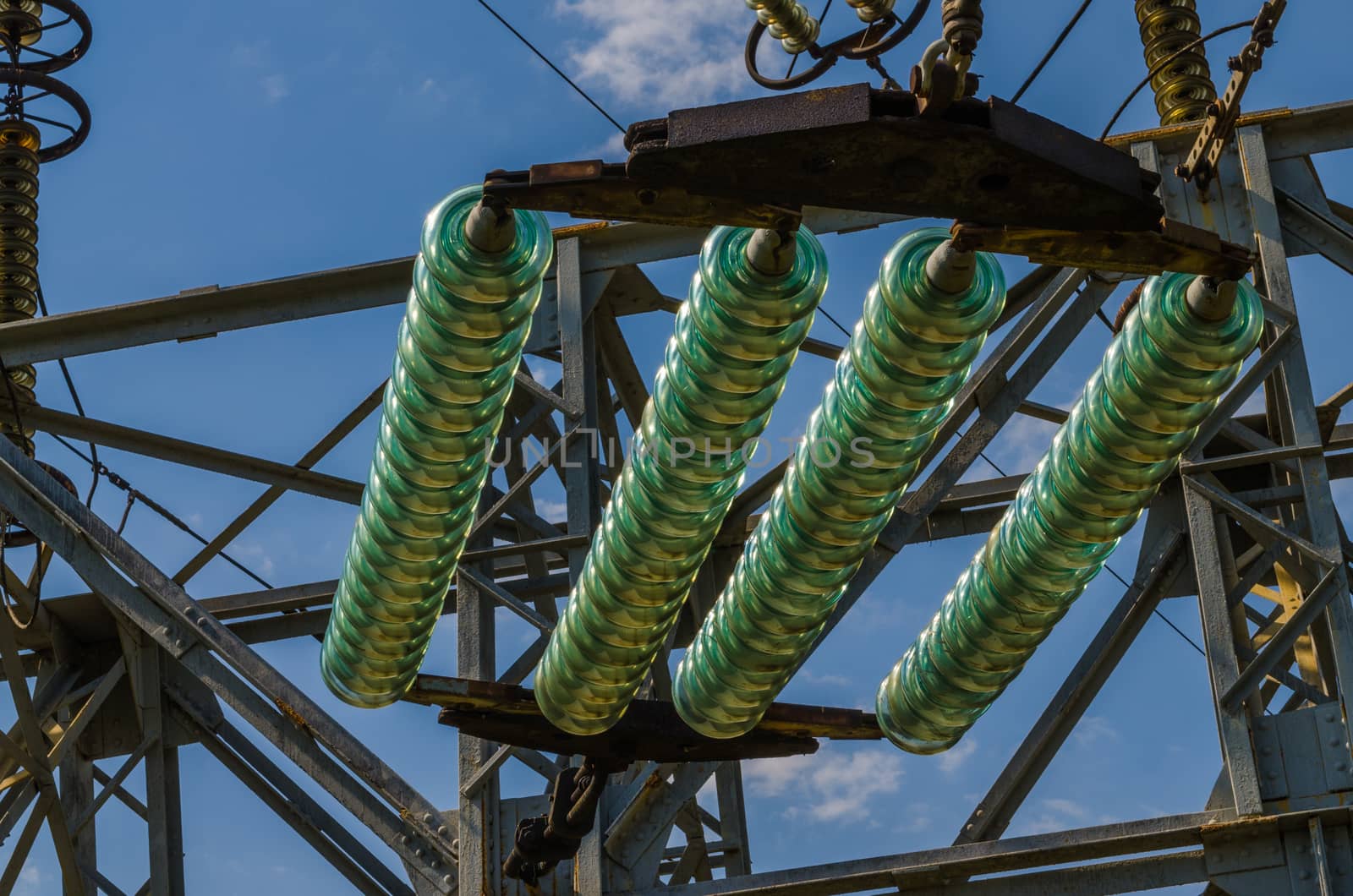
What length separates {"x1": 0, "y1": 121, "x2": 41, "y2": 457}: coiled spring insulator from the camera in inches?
535

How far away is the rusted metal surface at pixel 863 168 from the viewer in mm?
5199

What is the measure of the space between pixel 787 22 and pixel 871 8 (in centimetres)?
155

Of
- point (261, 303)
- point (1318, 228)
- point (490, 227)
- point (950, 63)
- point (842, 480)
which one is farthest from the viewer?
point (261, 303)

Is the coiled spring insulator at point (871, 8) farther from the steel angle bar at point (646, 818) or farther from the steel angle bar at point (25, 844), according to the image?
the steel angle bar at point (25, 844)

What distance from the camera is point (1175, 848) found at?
8.82m

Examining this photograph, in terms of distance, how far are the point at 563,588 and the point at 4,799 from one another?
4.49 meters

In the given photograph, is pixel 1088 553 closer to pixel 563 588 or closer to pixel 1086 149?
pixel 1086 149

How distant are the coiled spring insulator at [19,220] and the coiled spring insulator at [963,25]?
30.7 feet

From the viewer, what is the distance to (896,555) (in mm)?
9539

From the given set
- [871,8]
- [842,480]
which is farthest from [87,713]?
[842,480]

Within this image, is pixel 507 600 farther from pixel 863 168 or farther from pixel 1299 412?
pixel 863 168

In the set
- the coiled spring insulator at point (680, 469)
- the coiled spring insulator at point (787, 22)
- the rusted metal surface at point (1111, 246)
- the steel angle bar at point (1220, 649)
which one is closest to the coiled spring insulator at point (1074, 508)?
the rusted metal surface at point (1111, 246)

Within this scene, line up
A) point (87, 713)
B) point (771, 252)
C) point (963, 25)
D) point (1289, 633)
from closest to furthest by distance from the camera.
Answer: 1. point (963, 25)
2. point (771, 252)
3. point (1289, 633)
4. point (87, 713)

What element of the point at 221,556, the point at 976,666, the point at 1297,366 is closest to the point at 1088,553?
the point at 976,666
